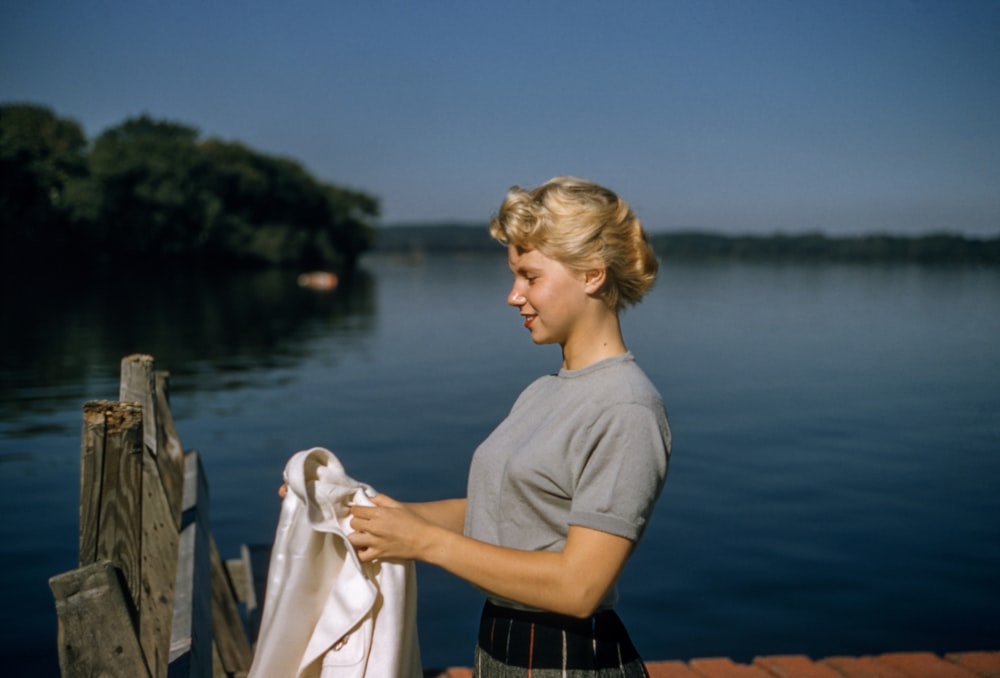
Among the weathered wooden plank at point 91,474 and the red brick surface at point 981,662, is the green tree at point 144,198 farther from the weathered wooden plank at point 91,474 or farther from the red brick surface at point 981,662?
the weathered wooden plank at point 91,474

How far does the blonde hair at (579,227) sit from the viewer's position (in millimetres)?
2264

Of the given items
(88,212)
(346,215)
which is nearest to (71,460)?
(88,212)

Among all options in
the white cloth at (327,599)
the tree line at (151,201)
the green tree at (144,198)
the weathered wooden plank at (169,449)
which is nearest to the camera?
the white cloth at (327,599)

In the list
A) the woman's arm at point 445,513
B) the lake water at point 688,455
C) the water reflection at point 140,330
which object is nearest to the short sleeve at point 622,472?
the woman's arm at point 445,513

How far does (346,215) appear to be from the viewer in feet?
418

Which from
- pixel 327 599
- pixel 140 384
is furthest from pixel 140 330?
pixel 327 599

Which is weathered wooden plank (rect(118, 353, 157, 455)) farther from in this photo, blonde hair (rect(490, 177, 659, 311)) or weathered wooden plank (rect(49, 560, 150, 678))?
blonde hair (rect(490, 177, 659, 311))

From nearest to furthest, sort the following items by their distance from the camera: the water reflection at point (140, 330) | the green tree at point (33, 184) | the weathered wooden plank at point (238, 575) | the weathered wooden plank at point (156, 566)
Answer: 1. the weathered wooden plank at point (156, 566)
2. the weathered wooden plank at point (238, 575)
3. the water reflection at point (140, 330)
4. the green tree at point (33, 184)

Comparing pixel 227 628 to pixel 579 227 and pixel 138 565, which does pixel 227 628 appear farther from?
pixel 579 227

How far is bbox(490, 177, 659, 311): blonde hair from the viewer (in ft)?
7.43

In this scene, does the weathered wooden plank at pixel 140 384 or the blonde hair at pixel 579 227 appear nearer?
the blonde hair at pixel 579 227

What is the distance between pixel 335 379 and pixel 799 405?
11.4m

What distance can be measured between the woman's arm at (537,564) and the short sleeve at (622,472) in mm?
38

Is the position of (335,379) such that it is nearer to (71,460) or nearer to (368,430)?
(368,430)
